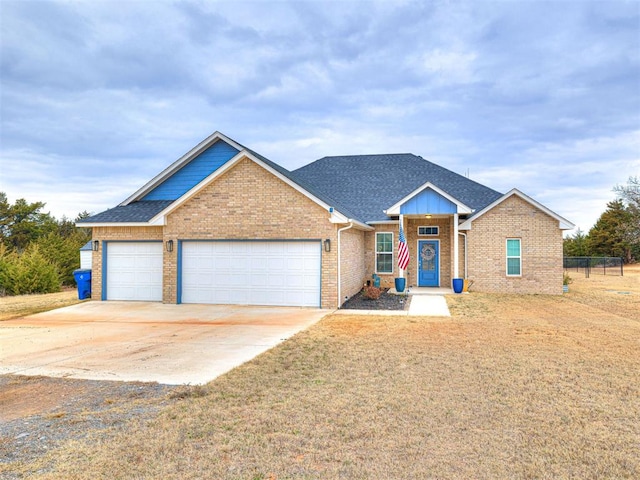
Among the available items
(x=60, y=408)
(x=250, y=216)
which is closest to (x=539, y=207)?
(x=250, y=216)

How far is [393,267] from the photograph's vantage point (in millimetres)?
19109

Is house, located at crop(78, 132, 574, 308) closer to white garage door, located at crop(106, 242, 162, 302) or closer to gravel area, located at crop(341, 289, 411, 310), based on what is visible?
white garage door, located at crop(106, 242, 162, 302)

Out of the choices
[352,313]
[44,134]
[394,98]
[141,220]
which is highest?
[394,98]

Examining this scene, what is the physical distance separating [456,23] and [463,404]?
14.0 m

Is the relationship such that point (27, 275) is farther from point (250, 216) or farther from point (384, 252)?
point (384, 252)

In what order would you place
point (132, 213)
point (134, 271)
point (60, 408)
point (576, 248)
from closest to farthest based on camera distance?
point (60, 408) → point (134, 271) → point (132, 213) → point (576, 248)

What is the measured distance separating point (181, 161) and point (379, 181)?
1045cm

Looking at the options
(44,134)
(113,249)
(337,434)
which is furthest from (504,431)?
(44,134)

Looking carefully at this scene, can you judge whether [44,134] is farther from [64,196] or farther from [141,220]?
[64,196]

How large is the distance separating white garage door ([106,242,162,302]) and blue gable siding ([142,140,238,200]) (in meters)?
2.81

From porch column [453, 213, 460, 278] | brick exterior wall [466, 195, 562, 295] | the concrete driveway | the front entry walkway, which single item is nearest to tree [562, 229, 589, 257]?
brick exterior wall [466, 195, 562, 295]

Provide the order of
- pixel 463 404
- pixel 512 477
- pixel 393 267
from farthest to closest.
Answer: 1. pixel 393 267
2. pixel 463 404
3. pixel 512 477

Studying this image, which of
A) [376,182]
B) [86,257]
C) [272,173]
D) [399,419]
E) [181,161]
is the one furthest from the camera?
[86,257]

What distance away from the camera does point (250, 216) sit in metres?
13.9
